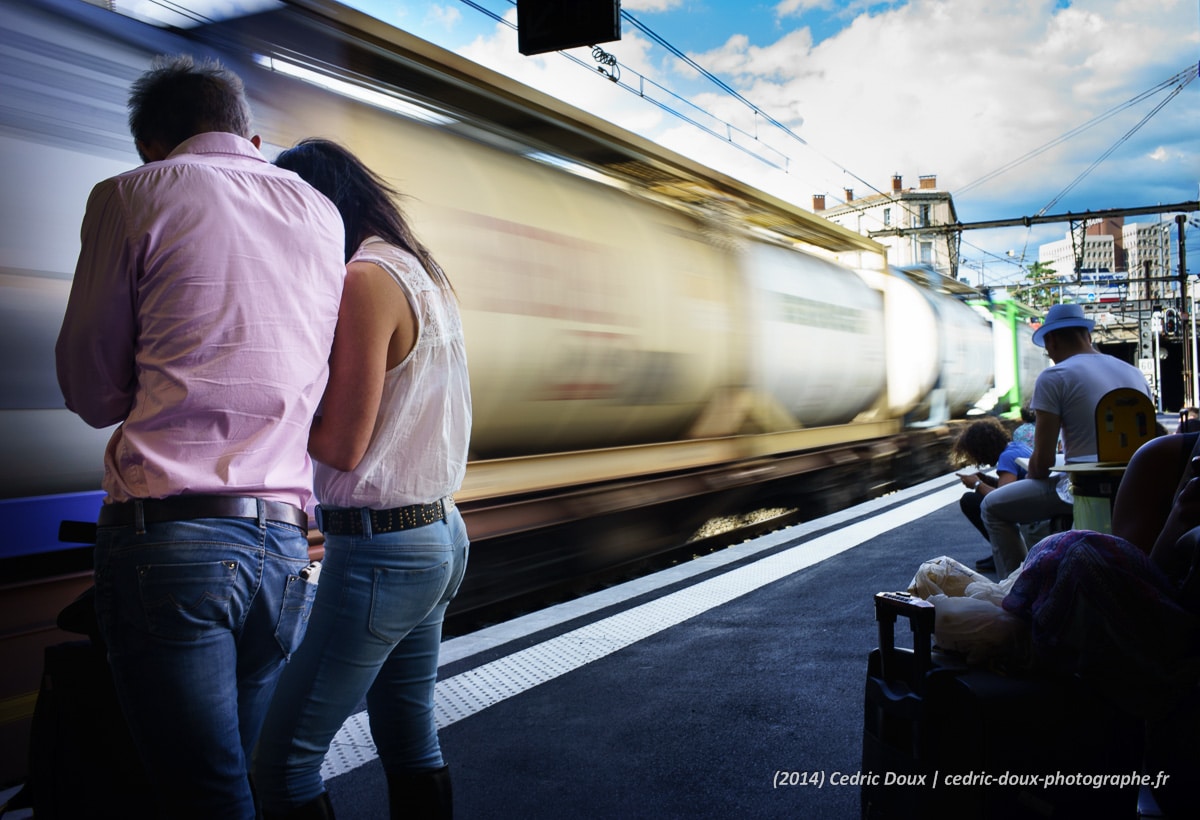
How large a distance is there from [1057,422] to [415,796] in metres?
4.05

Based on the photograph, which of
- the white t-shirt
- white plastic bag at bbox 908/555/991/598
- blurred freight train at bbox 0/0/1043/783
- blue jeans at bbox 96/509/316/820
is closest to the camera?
blue jeans at bbox 96/509/316/820

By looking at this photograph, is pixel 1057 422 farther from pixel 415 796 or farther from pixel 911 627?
pixel 415 796

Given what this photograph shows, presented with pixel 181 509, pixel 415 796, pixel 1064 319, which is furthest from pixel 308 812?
pixel 1064 319

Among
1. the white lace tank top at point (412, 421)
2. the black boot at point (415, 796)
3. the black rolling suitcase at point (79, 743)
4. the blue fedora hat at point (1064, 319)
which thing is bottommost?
the black boot at point (415, 796)

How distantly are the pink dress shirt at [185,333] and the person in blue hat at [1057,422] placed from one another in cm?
414

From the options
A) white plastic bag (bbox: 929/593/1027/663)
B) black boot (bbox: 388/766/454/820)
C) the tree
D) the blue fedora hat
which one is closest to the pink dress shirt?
black boot (bbox: 388/766/454/820)

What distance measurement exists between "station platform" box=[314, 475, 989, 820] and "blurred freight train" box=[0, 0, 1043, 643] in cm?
90

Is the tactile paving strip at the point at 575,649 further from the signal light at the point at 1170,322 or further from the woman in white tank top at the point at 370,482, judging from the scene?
the signal light at the point at 1170,322

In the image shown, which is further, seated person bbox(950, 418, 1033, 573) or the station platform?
seated person bbox(950, 418, 1033, 573)

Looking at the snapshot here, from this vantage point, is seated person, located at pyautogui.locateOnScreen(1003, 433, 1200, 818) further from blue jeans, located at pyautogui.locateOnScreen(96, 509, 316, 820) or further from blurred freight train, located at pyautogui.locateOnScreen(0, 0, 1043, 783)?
blurred freight train, located at pyautogui.locateOnScreen(0, 0, 1043, 783)

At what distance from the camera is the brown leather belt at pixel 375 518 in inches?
68.7

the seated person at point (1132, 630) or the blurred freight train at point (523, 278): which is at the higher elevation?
the blurred freight train at point (523, 278)

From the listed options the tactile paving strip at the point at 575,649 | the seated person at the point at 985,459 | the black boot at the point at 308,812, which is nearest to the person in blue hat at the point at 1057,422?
the seated person at the point at 985,459

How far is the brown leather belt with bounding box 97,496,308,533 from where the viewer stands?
1435 mm
